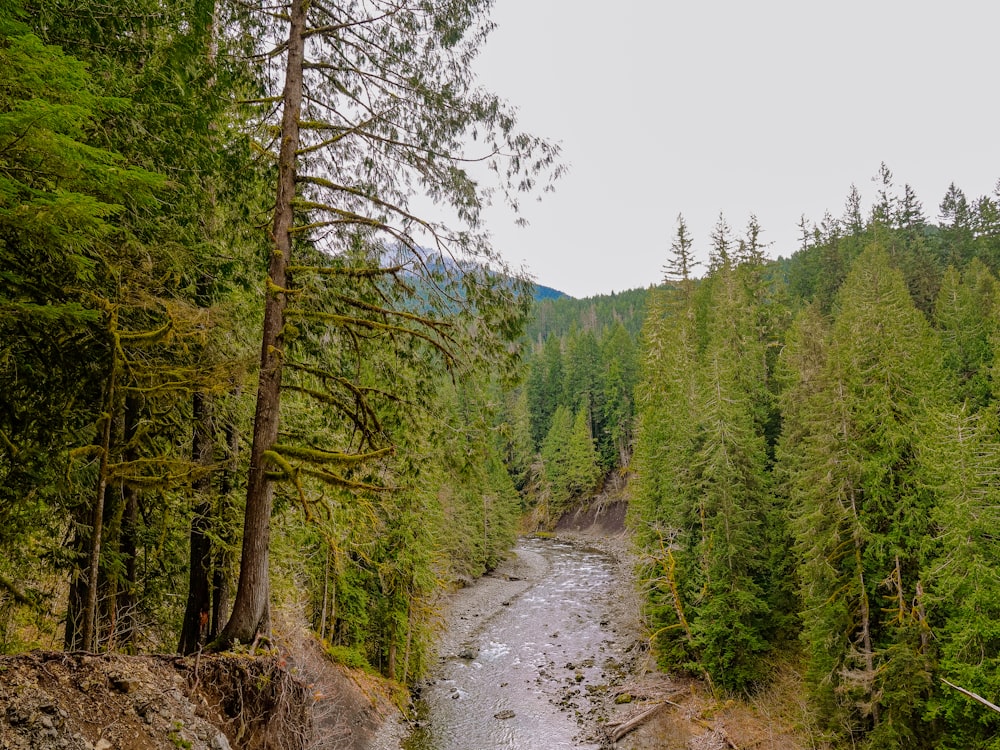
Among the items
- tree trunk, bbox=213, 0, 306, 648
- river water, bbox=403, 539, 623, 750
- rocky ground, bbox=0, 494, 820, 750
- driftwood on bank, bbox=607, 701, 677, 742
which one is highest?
tree trunk, bbox=213, 0, 306, 648

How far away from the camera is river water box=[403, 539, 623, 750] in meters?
16.7

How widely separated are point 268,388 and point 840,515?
607 inches

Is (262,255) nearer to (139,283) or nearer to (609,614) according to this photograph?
(139,283)

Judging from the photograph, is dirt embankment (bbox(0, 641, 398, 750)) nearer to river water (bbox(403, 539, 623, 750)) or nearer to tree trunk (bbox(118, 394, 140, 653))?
tree trunk (bbox(118, 394, 140, 653))

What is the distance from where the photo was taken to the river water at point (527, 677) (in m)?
16.7

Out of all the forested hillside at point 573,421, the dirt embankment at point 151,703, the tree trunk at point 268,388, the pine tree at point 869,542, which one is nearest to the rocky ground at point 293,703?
the dirt embankment at point 151,703

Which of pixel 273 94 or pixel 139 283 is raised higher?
pixel 273 94

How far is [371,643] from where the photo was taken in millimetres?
18891

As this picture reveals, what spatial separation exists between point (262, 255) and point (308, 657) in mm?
10990

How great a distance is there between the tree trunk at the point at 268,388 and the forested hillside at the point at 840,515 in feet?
45.4

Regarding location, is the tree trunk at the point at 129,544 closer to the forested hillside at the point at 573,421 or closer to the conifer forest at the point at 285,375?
the conifer forest at the point at 285,375

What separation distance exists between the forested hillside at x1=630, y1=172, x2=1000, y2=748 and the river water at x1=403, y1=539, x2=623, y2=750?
3.83m

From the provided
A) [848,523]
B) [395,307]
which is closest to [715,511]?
[848,523]

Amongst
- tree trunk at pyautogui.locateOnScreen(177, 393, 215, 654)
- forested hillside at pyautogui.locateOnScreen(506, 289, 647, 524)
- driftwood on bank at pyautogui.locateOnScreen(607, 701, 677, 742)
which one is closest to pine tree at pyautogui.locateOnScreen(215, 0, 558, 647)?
tree trunk at pyautogui.locateOnScreen(177, 393, 215, 654)
